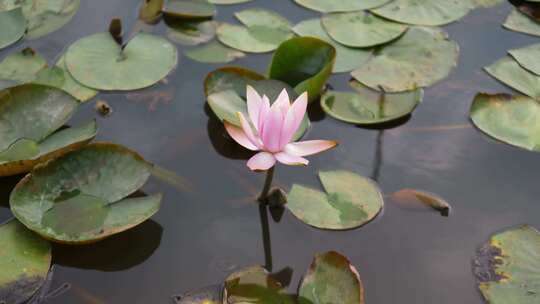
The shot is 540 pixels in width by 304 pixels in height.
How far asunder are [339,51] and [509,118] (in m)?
0.89

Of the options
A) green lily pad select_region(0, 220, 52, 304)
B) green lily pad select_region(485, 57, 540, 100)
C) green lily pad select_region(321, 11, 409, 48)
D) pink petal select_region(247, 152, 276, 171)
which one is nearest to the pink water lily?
pink petal select_region(247, 152, 276, 171)

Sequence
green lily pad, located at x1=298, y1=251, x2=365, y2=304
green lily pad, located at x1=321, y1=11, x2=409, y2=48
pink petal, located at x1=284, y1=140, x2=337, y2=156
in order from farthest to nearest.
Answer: green lily pad, located at x1=321, y1=11, x2=409, y2=48
pink petal, located at x1=284, y1=140, x2=337, y2=156
green lily pad, located at x1=298, y1=251, x2=365, y2=304

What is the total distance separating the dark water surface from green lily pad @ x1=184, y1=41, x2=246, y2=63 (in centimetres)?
4

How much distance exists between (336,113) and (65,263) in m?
1.31

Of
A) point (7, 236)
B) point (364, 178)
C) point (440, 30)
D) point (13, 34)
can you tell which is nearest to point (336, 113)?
point (364, 178)

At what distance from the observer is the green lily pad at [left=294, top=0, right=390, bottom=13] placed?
326 cm

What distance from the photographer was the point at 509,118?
264 centimetres

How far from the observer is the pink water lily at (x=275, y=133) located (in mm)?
1978

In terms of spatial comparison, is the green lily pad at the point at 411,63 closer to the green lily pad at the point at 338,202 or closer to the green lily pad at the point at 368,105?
the green lily pad at the point at 368,105

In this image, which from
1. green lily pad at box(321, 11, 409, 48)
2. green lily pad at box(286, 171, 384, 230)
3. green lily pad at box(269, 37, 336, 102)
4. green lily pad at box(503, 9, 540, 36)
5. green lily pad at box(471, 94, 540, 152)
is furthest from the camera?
green lily pad at box(503, 9, 540, 36)

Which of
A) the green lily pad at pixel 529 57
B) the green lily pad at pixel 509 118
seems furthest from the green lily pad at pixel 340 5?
the green lily pad at pixel 509 118

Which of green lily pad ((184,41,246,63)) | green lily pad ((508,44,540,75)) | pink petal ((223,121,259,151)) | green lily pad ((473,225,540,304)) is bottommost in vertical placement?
green lily pad ((473,225,540,304))

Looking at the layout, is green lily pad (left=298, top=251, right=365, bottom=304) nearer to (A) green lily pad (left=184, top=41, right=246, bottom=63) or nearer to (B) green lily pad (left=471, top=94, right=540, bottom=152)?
(B) green lily pad (left=471, top=94, right=540, bottom=152)

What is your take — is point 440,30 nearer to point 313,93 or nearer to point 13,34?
point 313,93
